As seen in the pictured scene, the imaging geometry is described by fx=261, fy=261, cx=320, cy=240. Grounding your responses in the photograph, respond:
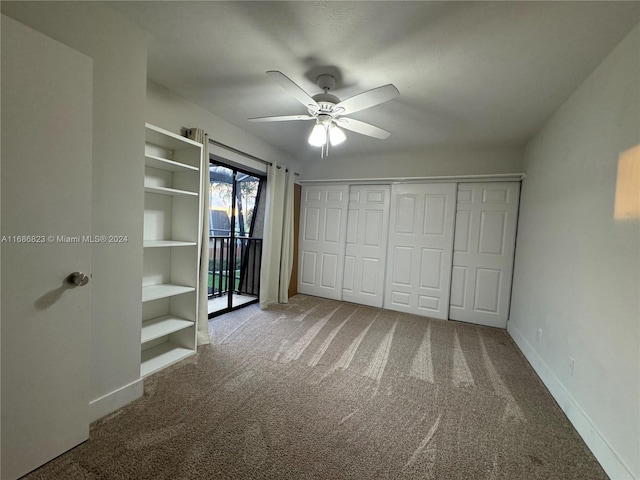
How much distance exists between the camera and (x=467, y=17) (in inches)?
54.9

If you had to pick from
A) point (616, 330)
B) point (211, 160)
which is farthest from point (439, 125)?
point (211, 160)

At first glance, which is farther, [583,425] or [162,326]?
[162,326]

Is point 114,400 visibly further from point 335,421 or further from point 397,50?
Result: point 397,50

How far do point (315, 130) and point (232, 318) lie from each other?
8.17 ft

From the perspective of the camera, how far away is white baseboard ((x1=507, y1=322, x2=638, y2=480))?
1291 mm

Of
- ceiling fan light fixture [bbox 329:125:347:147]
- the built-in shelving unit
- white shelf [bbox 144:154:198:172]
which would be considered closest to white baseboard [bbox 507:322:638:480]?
ceiling fan light fixture [bbox 329:125:347:147]

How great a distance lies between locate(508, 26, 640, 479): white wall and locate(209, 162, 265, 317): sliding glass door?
11.2 ft

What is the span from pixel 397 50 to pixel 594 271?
1.86m

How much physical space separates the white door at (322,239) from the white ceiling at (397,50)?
1883mm

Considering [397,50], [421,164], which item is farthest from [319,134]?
[421,164]

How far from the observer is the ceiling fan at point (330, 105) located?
5.44 ft

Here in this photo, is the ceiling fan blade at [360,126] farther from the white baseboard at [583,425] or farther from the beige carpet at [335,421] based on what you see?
the white baseboard at [583,425]

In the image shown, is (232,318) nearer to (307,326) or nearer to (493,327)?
(307,326)

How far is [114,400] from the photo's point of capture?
1.65 meters
